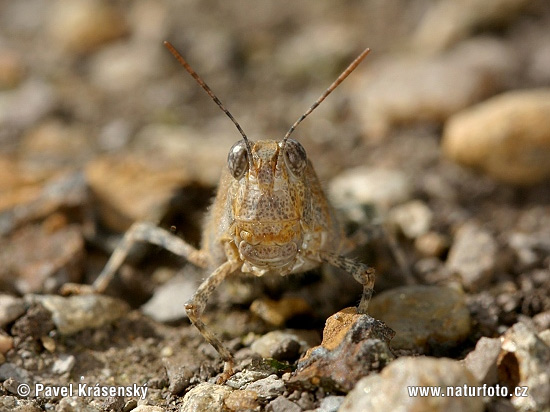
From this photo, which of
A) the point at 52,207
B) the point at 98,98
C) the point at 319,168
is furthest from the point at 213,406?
the point at 98,98

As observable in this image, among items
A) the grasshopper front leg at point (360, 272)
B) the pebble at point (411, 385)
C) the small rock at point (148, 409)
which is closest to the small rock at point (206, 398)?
the small rock at point (148, 409)

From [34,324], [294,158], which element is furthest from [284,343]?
[34,324]

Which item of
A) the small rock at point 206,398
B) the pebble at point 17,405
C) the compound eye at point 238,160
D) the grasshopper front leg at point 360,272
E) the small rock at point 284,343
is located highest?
the compound eye at point 238,160

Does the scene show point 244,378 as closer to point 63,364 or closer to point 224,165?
point 63,364

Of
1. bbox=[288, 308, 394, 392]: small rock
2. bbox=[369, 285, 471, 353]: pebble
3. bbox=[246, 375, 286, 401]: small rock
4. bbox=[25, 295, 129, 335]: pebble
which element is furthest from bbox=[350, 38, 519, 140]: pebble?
bbox=[246, 375, 286, 401]: small rock

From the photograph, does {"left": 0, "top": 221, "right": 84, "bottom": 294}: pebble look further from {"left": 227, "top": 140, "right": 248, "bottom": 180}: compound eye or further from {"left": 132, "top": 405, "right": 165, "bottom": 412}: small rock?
{"left": 227, "top": 140, "right": 248, "bottom": 180}: compound eye

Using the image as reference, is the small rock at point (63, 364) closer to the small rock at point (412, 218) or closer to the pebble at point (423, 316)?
the pebble at point (423, 316)
